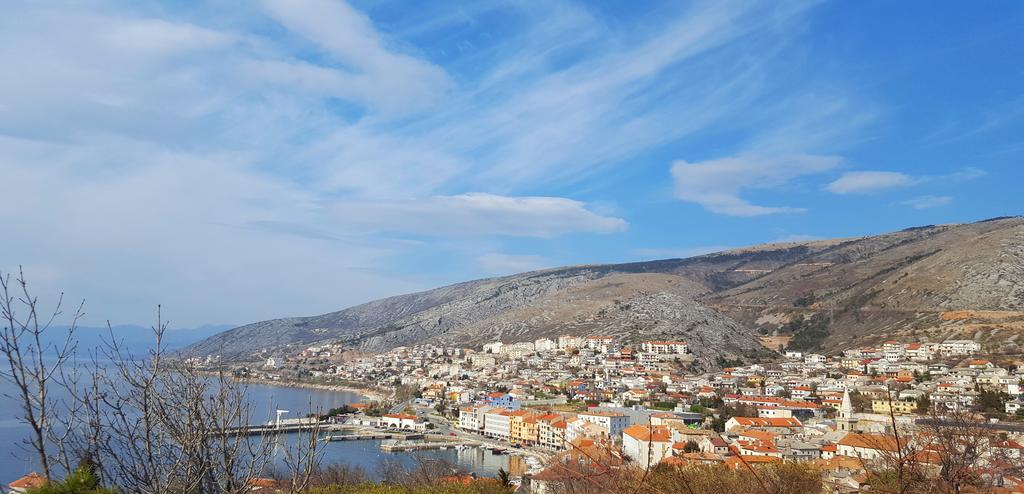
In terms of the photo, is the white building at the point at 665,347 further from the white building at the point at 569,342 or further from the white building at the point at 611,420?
the white building at the point at 611,420

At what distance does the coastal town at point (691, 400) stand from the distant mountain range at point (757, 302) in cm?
474

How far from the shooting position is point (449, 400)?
4884cm

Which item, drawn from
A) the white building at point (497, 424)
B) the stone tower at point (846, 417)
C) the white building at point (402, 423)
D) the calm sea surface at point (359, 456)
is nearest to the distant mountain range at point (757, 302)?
the calm sea surface at point (359, 456)

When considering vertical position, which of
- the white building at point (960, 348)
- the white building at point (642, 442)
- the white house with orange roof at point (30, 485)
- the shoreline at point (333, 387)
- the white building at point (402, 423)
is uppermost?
the white building at point (960, 348)

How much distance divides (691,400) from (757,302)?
4309 cm

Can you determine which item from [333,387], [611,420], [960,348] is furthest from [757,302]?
[611,420]

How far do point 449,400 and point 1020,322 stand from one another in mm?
36264

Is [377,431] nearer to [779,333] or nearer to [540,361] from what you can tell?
[540,361]

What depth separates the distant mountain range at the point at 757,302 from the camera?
4978 centimetres

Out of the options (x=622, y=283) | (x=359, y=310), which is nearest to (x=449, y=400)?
(x=622, y=283)

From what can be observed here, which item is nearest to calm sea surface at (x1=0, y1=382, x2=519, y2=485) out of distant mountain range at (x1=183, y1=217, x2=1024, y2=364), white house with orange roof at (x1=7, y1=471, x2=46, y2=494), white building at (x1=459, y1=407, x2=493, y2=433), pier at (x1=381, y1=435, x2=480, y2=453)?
pier at (x1=381, y1=435, x2=480, y2=453)

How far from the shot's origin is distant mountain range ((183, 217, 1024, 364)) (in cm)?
4978

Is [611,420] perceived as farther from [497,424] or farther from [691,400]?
[497,424]

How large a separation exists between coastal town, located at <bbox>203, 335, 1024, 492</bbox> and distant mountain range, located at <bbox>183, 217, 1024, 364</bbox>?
4738mm
